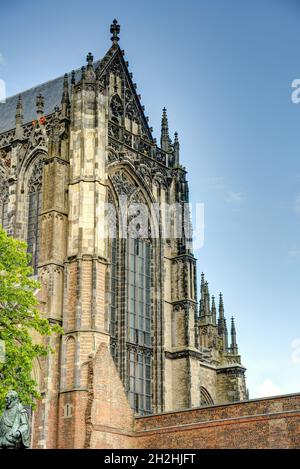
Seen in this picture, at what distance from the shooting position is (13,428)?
16938 millimetres

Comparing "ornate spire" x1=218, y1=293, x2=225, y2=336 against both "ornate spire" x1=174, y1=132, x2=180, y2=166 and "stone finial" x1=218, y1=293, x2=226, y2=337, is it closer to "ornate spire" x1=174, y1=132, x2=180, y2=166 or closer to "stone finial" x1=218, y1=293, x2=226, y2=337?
"stone finial" x1=218, y1=293, x2=226, y2=337

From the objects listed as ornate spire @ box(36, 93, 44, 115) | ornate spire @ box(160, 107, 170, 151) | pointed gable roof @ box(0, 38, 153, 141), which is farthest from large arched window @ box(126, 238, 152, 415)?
ornate spire @ box(36, 93, 44, 115)

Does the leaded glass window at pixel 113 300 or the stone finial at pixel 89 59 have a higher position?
the stone finial at pixel 89 59

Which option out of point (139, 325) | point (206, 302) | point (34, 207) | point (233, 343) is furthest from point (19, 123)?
point (233, 343)

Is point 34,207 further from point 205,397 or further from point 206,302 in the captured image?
point 205,397

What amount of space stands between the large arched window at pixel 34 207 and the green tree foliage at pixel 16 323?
34.6 feet

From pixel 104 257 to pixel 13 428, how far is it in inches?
613

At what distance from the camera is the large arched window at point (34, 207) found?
120 ft

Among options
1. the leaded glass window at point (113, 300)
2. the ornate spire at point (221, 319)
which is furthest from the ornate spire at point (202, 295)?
the leaded glass window at point (113, 300)

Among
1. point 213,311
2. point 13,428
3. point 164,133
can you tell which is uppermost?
point 164,133

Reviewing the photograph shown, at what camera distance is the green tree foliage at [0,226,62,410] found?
76.9ft

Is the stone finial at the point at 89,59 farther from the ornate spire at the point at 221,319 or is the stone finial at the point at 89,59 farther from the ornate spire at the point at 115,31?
the ornate spire at the point at 221,319

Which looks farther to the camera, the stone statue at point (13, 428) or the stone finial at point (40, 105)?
the stone finial at point (40, 105)
